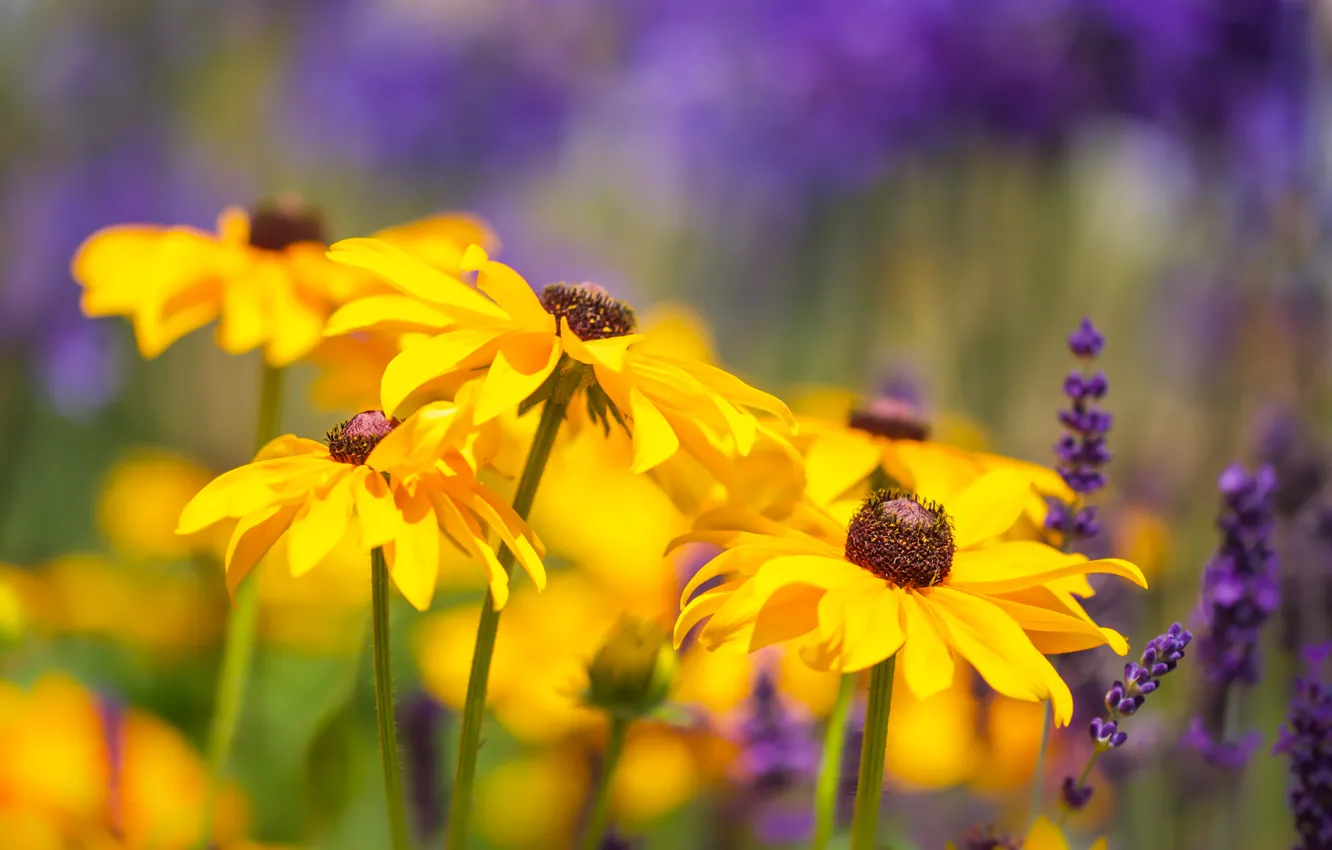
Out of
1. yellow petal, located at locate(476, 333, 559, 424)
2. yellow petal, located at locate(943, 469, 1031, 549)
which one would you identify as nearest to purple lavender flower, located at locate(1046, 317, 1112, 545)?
yellow petal, located at locate(943, 469, 1031, 549)

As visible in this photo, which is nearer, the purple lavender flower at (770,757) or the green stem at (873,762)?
the green stem at (873,762)

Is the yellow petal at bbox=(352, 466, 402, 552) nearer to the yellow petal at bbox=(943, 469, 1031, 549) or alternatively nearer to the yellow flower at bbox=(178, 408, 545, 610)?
the yellow flower at bbox=(178, 408, 545, 610)

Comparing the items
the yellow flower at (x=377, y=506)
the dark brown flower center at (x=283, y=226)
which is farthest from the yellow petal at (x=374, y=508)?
the dark brown flower center at (x=283, y=226)

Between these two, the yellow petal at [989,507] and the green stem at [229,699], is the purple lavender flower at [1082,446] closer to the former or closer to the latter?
the yellow petal at [989,507]

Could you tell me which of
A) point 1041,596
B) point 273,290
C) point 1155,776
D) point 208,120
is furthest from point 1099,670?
point 208,120

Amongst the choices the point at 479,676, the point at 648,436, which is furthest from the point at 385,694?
the point at 648,436

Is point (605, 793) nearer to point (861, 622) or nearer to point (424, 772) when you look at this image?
point (861, 622)
